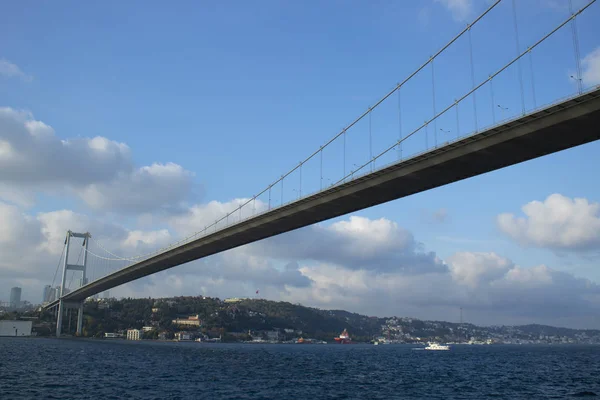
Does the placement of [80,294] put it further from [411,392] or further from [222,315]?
[411,392]

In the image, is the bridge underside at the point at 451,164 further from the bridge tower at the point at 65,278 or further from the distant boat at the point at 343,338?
the distant boat at the point at 343,338

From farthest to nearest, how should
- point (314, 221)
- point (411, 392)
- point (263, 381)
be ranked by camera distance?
point (314, 221) → point (263, 381) → point (411, 392)

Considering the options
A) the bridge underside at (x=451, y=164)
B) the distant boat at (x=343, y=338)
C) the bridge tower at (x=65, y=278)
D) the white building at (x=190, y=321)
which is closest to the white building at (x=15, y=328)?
the bridge tower at (x=65, y=278)

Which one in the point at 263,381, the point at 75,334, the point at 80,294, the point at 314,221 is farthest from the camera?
the point at 75,334

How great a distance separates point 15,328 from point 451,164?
112 metres

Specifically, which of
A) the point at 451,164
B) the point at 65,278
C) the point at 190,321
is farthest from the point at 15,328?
the point at 451,164

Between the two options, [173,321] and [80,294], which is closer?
[80,294]

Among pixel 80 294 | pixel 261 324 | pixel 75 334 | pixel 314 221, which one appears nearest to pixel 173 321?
pixel 261 324

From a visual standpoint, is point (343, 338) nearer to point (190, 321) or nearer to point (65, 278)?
point (190, 321)

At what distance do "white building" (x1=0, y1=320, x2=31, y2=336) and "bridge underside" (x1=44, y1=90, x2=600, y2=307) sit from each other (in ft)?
267

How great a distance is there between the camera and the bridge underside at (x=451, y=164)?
26078 millimetres

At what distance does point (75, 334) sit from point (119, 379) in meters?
→ 96.0

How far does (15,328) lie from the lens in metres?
116

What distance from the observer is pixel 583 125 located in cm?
2622
